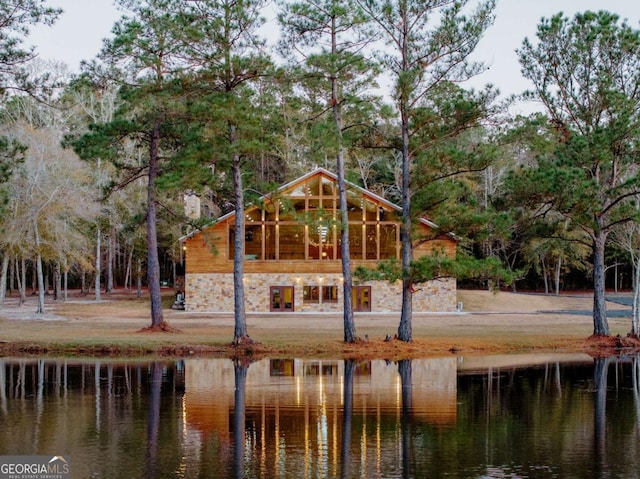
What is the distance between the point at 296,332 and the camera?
33.1 meters

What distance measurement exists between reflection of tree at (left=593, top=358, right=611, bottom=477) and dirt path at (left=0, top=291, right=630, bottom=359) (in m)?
4.62

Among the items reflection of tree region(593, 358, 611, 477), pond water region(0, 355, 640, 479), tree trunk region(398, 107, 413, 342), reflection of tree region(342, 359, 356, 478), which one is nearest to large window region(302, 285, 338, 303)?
tree trunk region(398, 107, 413, 342)

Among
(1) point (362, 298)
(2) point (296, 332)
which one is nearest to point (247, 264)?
(1) point (362, 298)

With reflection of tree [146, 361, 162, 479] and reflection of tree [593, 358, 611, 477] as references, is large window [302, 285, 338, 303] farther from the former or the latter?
reflection of tree [146, 361, 162, 479]

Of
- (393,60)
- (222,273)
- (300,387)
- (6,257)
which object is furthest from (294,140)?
(300,387)

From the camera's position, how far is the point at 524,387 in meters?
20.5

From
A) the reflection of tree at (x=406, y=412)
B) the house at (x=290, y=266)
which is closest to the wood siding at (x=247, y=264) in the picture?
the house at (x=290, y=266)

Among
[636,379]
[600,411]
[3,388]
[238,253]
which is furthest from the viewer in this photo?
[238,253]

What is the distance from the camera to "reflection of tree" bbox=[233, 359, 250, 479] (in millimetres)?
12188

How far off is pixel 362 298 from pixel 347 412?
3130 cm

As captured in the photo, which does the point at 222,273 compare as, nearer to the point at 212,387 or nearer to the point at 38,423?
the point at 212,387

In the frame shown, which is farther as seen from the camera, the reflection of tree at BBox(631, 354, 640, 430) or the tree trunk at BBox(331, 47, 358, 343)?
the tree trunk at BBox(331, 47, 358, 343)

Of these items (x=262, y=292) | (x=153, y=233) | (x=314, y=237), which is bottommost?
(x=262, y=292)

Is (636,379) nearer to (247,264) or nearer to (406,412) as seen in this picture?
(406,412)
